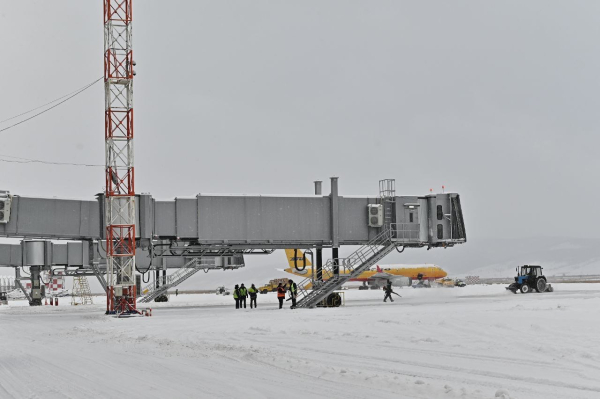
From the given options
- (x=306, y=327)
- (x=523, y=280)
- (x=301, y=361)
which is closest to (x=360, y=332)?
(x=306, y=327)

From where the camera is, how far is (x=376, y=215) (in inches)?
Result: 1949

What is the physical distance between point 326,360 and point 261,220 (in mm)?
32615

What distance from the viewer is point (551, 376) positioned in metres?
13.2

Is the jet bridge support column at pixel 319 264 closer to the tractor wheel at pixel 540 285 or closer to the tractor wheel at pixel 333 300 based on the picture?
the tractor wheel at pixel 333 300

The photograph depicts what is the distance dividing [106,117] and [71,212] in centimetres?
748

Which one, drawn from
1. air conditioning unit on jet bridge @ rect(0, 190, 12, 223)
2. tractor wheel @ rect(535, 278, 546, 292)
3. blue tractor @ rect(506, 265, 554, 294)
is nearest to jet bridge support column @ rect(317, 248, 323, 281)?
blue tractor @ rect(506, 265, 554, 294)

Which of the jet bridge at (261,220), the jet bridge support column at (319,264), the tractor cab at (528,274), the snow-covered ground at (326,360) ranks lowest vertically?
the snow-covered ground at (326,360)

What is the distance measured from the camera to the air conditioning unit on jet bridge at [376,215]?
162ft

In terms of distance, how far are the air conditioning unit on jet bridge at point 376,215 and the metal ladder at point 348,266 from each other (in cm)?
75

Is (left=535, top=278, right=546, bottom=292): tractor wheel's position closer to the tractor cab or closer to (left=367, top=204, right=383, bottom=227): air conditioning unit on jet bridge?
the tractor cab

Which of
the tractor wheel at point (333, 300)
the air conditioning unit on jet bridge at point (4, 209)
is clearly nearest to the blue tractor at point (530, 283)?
the tractor wheel at point (333, 300)

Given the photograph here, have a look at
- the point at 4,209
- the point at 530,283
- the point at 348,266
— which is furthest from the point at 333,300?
the point at 4,209

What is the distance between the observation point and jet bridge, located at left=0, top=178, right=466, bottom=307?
4719 centimetres

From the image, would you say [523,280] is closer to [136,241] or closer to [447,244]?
[447,244]
